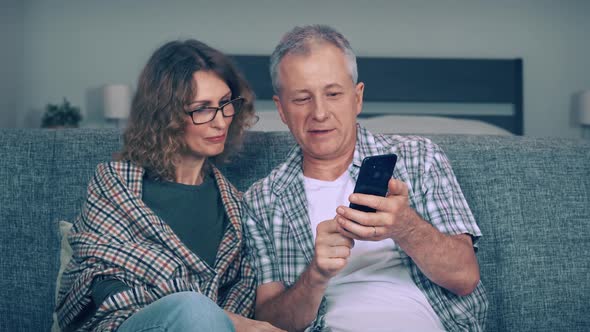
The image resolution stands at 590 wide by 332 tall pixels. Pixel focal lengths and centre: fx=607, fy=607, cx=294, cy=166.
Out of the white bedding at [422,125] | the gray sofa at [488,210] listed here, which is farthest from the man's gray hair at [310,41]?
the white bedding at [422,125]

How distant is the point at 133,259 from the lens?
1.28 meters

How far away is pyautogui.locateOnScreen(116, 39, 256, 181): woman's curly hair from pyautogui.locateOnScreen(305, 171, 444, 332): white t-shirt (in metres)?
0.37

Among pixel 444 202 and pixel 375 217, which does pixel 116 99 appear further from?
pixel 375 217

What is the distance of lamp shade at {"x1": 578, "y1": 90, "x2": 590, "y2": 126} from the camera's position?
3.47 m

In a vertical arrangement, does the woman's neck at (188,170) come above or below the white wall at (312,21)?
below

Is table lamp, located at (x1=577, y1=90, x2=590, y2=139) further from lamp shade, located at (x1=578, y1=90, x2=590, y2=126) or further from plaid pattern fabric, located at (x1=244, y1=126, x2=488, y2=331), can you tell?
plaid pattern fabric, located at (x1=244, y1=126, x2=488, y2=331)

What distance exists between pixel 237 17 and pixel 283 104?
2.40 m

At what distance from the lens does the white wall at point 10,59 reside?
3389 mm

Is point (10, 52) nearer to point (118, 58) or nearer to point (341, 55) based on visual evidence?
point (118, 58)

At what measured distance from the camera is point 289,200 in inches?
53.6

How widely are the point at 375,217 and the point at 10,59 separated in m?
3.12

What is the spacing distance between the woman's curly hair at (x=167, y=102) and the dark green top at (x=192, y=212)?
38mm

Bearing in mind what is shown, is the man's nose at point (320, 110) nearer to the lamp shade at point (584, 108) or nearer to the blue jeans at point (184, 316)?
the blue jeans at point (184, 316)

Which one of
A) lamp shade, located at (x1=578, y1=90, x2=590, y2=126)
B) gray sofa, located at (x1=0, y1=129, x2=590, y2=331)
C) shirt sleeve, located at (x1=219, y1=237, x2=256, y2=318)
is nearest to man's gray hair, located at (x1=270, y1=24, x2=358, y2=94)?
gray sofa, located at (x1=0, y1=129, x2=590, y2=331)
